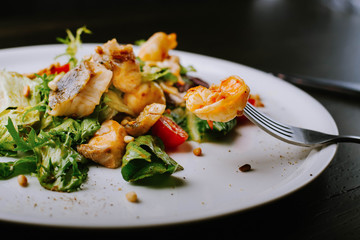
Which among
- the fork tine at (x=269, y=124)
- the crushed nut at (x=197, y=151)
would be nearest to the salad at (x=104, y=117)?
the crushed nut at (x=197, y=151)

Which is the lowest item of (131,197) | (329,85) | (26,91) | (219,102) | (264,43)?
(264,43)

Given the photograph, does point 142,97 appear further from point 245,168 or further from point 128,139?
point 245,168

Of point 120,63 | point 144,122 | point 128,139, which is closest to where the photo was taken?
point 128,139

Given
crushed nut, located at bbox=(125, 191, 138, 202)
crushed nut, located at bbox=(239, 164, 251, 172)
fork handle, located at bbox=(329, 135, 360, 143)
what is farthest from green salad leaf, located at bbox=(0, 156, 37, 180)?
fork handle, located at bbox=(329, 135, 360, 143)

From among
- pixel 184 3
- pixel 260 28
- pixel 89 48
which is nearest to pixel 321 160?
pixel 89 48

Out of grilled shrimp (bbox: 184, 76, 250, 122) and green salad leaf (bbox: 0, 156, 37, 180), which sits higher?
grilled shrimp (bbox: 184, 76, 250, 122)

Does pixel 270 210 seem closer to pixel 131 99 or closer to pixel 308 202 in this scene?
pixel 308 202

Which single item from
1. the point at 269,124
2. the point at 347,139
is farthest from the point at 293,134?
the point at 347,139

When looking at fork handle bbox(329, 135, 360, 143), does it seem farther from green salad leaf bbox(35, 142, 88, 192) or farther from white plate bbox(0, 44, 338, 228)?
green salad leaf bbox(35, 142, 88, 192)
